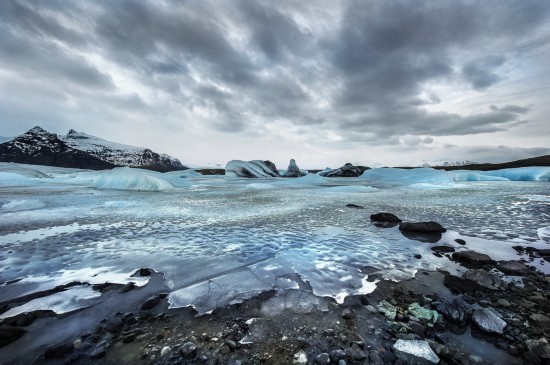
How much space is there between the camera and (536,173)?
1198 inches

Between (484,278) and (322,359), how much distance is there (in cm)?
273

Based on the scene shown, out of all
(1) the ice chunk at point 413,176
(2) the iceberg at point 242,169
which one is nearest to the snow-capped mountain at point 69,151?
(2) the iceberg at point 242,169

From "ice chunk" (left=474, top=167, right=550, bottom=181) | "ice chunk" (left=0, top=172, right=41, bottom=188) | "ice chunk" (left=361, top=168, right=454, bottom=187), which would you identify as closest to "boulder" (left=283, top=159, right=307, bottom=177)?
"ice chunk" (left=361, top=168, right=454, bottom=187)

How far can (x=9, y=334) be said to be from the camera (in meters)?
2.28

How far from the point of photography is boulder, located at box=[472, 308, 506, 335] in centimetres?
227

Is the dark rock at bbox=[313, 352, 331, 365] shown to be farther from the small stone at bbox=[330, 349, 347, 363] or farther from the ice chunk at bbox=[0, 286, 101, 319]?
the ice chunk at bbox=[0, 286, 101, 319]

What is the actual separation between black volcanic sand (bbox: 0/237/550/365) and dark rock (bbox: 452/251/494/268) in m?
0.76

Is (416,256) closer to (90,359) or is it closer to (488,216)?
(90,359)

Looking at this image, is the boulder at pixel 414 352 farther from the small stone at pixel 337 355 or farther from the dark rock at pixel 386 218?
the dark rock at pixel 386 218

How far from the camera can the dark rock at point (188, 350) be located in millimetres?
2031

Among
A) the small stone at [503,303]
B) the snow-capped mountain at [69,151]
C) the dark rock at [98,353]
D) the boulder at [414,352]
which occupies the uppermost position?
the snow-capped mountain at [69,151]

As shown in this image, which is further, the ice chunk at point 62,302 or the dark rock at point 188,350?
the ice chunk at point 62,302

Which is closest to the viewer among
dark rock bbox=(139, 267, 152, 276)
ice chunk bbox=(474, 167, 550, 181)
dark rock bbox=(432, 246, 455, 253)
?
dark rock bbox=(139, 267, 152, 276)

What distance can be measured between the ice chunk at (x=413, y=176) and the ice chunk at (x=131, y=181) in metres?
21.6
